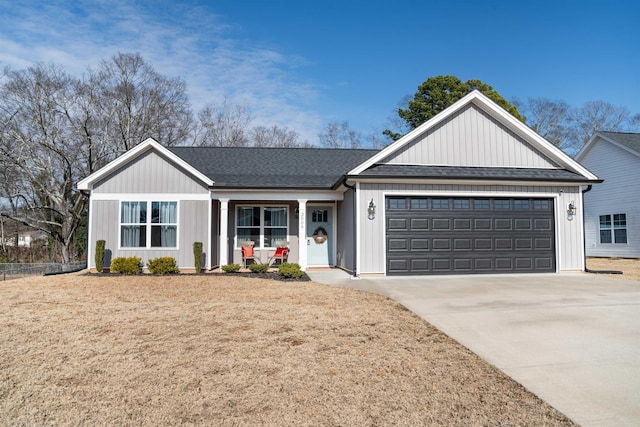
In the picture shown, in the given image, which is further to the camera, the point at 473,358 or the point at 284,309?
the point at 284,309

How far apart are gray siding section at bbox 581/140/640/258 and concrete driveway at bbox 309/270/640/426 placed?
10.4 meters

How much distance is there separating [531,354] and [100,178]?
12.8 m

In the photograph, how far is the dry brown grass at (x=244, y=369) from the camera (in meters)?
3.24

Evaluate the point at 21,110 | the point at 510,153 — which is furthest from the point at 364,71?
the point at 21,110

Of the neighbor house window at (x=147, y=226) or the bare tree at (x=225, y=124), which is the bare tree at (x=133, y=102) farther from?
the neighbor house window at (x=147, y=226)

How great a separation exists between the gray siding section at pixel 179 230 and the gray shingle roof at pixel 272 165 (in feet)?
3.96

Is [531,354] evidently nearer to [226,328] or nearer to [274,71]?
[226,328]

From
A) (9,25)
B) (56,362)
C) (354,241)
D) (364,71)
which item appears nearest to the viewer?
(56,362)

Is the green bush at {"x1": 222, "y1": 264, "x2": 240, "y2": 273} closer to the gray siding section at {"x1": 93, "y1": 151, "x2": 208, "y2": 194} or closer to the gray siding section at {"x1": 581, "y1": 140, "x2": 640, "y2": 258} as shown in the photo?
the gray siding section at {"x1": 93, "y1": 151, "x2": 208, "y2": 194}

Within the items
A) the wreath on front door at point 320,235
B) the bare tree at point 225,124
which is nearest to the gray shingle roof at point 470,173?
the wreath on front door at point 320,235

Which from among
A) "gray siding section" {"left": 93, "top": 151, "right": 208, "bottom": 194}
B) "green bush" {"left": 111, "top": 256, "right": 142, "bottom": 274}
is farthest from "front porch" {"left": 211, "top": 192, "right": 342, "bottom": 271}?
"green bush" {"left": 111, "top": 256, "right": 142, "bottom": 274}

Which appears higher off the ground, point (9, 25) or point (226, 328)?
point (9, 25)

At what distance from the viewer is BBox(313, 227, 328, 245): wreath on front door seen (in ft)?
47.8

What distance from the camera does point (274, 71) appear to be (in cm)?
1841
